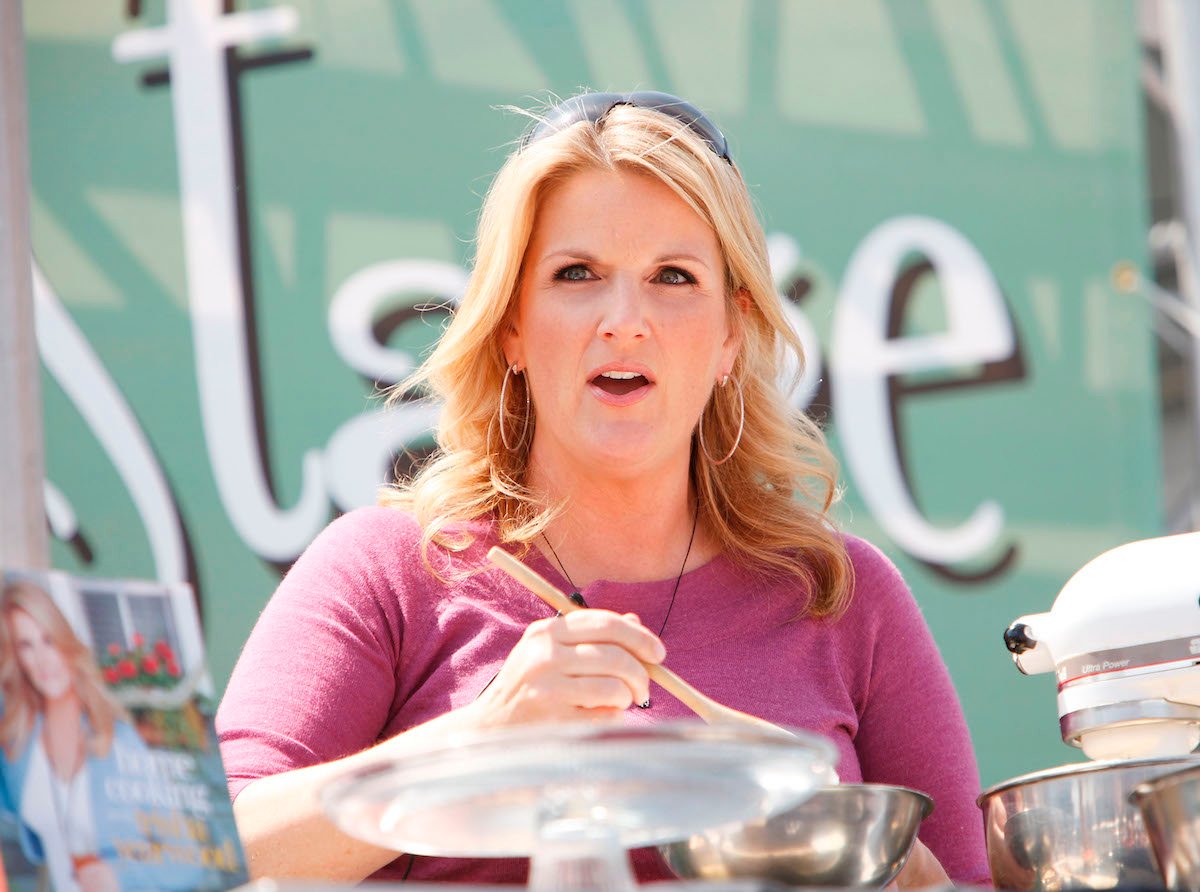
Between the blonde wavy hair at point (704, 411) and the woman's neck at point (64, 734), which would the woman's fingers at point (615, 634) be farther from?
the blonde wavy hair at point (704, 411)

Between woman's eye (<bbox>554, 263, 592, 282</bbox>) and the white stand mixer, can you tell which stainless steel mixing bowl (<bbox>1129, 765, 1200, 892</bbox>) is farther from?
woman's eye (<bbox>554, 263, 592, 282</bbox>)

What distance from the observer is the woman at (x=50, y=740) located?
1108mm

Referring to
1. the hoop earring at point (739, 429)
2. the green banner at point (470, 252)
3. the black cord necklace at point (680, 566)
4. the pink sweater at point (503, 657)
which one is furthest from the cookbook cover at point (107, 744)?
the green banner at point (470, 252)

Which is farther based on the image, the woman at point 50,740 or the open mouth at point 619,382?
the open mouth at point 619,382

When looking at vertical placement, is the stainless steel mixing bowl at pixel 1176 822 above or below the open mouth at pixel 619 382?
below

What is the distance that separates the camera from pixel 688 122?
2.18 metres

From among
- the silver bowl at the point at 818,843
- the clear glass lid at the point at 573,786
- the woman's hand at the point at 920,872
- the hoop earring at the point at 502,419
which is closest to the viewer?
the clear glass lid at the point at 573,786

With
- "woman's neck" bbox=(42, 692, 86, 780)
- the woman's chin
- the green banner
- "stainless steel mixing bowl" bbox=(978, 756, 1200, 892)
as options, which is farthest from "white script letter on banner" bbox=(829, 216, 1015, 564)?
"woman's neck" bbox=(42, 692, 86, 780)

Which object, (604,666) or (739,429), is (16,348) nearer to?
(739,429)

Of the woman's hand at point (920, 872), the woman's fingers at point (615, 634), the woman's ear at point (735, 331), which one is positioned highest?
the woman's ear at point (735, 331)

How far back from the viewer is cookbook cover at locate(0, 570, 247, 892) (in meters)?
1.11

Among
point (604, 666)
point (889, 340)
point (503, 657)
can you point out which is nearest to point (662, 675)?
point (604, 666)

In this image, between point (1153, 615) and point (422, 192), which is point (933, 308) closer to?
point (422, 192)

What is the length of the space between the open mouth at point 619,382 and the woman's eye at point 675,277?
0.46 feet
